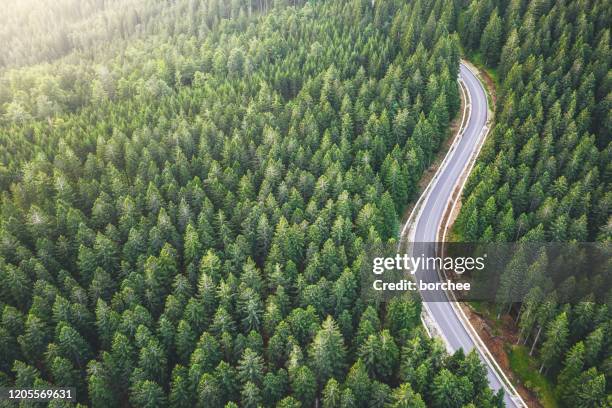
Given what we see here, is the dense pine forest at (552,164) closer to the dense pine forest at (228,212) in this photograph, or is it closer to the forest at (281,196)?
the forest at (281,196)

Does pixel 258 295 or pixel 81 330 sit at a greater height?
pixel 258 295

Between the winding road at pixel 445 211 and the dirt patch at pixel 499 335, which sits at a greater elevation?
the winding road at pixel 445 211

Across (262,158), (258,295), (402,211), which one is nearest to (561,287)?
(402,211)

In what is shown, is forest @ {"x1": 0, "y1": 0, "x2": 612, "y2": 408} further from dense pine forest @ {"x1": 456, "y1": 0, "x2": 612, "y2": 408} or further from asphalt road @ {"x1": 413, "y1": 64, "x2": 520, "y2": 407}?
asphalt road @ {"x1": 413, "y1": 64, "x2": 520, "y2": 407}

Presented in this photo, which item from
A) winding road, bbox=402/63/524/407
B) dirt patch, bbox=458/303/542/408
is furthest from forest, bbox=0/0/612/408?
winding road, bbox=402/63/524/407

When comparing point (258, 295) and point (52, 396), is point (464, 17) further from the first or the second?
point (52, 396)

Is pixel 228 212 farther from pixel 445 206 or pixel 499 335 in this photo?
pixel 499 335

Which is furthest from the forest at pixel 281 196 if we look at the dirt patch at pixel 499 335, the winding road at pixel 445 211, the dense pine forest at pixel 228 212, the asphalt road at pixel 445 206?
the asphalt road at pixel 445 206
